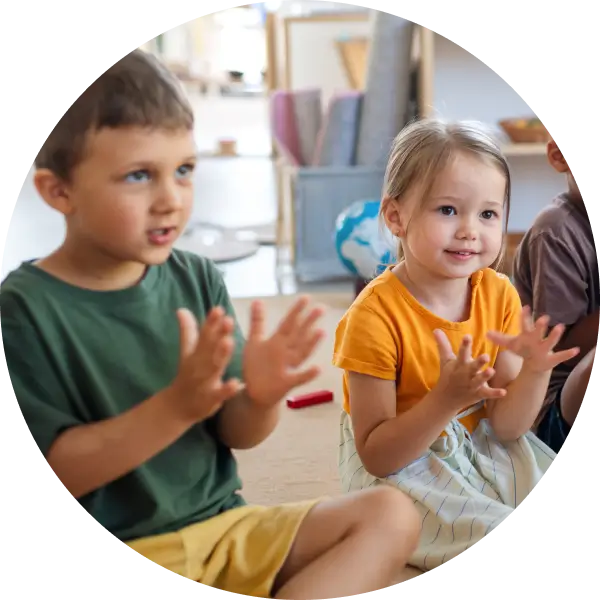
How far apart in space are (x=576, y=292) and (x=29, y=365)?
0.39 metres

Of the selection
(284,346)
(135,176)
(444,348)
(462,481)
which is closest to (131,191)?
(135,176)

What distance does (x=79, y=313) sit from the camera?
43 centimetres

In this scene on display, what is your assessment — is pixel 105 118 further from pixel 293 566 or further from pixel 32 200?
pixel 293 566

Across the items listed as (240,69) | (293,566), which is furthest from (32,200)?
(293,566)

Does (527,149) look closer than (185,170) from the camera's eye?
Result: No

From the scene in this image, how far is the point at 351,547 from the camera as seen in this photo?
0.48 meters

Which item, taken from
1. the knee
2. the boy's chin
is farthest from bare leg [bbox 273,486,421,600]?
the boy's chin

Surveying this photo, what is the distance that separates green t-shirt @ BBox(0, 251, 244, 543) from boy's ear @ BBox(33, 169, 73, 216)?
1.7 inches

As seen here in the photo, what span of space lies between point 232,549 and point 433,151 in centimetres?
30

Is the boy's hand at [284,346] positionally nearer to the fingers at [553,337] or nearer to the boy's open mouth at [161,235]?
the boy's open mouth at [161,235]

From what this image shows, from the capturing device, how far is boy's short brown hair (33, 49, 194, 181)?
41 cm

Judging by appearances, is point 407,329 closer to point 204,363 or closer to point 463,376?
point 463,376

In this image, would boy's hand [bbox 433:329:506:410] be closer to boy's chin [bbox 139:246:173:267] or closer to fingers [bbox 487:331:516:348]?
fingers [bbox 487:331:516:348]

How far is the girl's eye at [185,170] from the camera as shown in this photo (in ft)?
1.38
